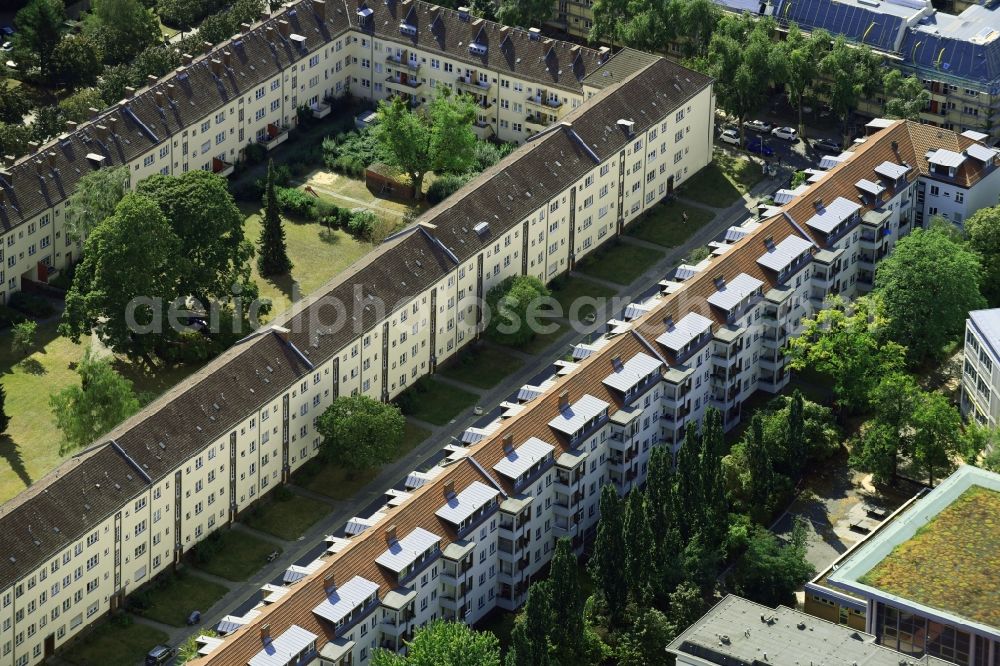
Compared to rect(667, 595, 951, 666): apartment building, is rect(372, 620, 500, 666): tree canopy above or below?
below

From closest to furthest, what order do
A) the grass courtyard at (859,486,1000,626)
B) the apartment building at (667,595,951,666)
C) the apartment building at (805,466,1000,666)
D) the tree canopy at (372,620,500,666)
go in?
the apartment building at (667,595,951,666)
the tree canopy at (372,620,500,666)
the apartment building at (805,466,1000,666)
the grass courtyard at (859,486,1000,626)

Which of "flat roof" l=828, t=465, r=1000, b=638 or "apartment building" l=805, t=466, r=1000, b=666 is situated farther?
"flat roof" l=828, t=465, r=1000, b=638

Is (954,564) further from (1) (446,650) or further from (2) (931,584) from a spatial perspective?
(1) (446,650)

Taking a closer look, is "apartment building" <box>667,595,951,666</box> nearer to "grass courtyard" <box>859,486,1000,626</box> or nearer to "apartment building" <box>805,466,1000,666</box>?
"apartment building" <box>805,466,1000,666</box>

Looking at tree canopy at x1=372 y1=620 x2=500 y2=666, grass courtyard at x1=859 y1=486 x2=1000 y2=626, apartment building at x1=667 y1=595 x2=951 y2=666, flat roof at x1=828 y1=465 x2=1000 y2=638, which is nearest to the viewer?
apartment building at x1=667 y1=595 x2=951 y2=666

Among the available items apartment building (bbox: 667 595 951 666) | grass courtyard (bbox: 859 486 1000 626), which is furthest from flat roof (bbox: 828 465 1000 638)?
apartment building (bbox: 667 595 951 666)

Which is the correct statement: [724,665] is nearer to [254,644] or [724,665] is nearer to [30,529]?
[254,644]

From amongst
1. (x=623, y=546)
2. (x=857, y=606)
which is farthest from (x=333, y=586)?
(x=857, y=606)
